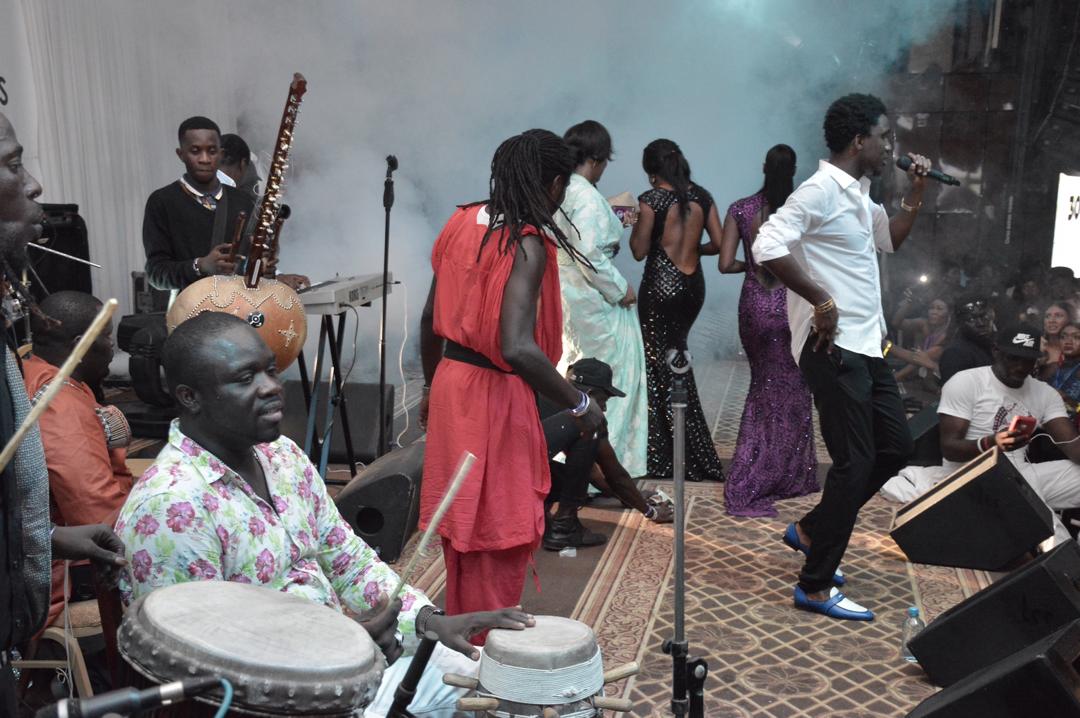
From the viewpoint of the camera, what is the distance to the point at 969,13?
899 cm

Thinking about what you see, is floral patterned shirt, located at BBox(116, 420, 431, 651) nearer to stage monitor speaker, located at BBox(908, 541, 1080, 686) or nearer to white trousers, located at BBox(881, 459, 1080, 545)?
stage monitor speaker, located at BBox(908, 541, 1080, 686)

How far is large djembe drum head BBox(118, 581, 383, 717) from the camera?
171cm

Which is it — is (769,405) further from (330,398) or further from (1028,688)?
(1028,688)

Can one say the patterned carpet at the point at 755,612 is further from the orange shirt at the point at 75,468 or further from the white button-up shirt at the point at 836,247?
the orange shirt at the point at 75,468

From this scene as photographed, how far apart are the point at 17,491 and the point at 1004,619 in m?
2.95

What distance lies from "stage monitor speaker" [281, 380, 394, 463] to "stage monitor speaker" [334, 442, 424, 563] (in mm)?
1587

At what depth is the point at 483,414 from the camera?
3418 millimetres

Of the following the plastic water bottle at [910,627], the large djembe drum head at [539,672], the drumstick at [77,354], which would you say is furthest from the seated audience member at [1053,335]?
the drumstick at [77,354]

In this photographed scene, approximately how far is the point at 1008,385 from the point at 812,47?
490 centimetres

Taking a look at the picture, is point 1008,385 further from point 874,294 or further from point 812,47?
point 812,47

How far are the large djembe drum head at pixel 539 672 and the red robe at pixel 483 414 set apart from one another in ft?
3.57

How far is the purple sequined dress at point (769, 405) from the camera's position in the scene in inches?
231

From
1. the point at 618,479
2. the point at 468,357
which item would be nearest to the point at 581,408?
the point at 468,357

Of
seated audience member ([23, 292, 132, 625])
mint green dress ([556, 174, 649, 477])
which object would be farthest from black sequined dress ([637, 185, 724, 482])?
seated audience member ([23, 292, 132, 625])
